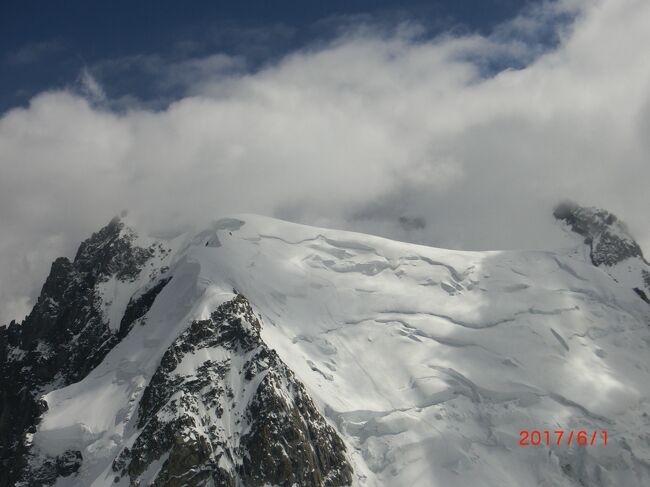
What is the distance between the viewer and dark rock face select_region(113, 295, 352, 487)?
14550cm

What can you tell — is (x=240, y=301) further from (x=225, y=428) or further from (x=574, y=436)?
(x=574, y=436)

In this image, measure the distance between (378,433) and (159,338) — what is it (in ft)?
184

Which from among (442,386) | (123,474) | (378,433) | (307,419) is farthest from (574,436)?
(123,474)
